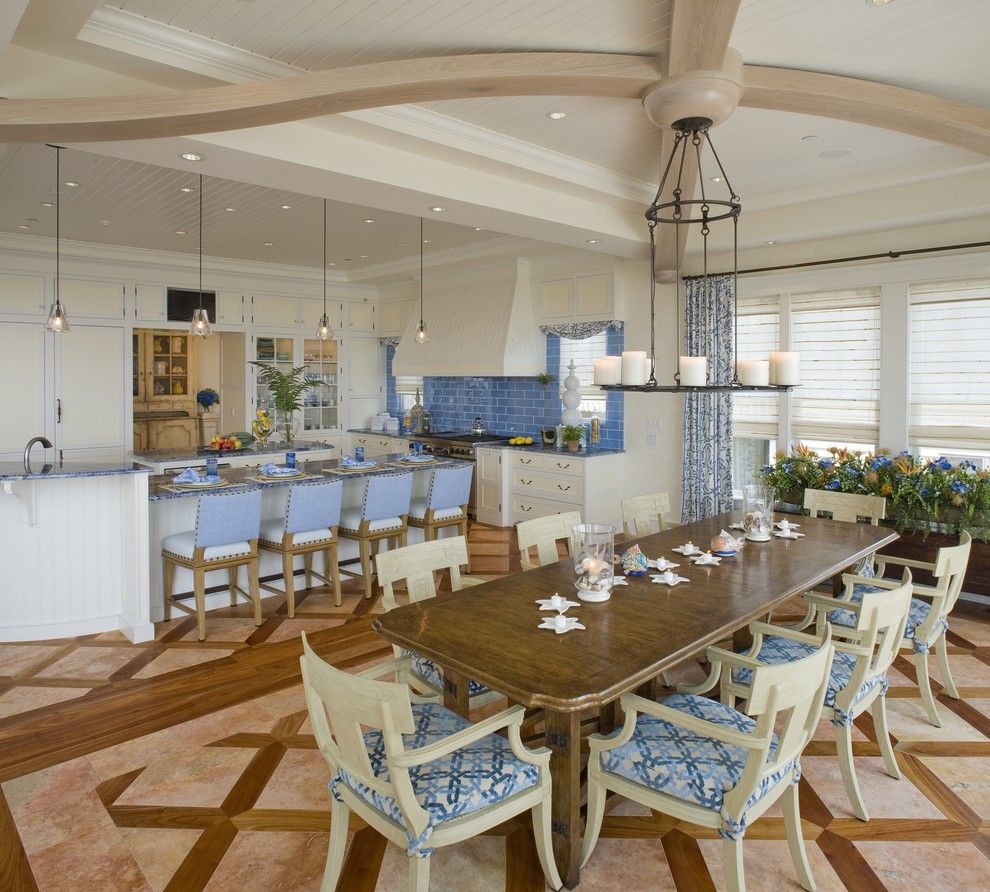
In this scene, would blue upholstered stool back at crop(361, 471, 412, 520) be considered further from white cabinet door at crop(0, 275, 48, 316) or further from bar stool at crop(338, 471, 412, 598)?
white cabinet door at crop(0, 275, 48, 316)

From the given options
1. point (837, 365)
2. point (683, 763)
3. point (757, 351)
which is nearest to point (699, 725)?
point (683, 763)

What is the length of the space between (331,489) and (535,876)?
2.98 meters

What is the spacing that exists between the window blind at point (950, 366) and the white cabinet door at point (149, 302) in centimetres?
734

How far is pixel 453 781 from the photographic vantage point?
Answer: 1.90m

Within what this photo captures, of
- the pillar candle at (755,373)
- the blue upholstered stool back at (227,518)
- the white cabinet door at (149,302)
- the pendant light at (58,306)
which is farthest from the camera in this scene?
the white cabinet door at (149,302)

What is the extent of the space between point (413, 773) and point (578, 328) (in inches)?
221

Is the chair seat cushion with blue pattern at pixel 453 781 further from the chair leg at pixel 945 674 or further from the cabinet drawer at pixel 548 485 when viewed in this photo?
the cabinet drawer at pixel 548 485

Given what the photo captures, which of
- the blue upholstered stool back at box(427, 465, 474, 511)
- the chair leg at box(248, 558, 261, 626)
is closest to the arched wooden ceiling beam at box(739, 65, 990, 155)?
the blue upholstered stool back at box(427, 465, 474, 511)

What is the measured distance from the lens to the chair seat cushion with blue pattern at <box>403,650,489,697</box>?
264cm

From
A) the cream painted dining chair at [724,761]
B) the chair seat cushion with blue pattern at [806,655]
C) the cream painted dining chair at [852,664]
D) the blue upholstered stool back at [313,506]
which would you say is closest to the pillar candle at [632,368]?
the cream painted dining chair at [852,664]

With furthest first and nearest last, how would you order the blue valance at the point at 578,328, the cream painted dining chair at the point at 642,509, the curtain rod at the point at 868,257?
the blue valance at the point at 578,328 → the curtain rod at the point at 868,257 → the cream painted dining chair at the point at 642,509

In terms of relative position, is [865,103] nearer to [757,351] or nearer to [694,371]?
[694,371]

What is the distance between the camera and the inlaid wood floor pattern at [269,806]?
7.13 feet

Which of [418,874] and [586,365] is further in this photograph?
[586,365]
